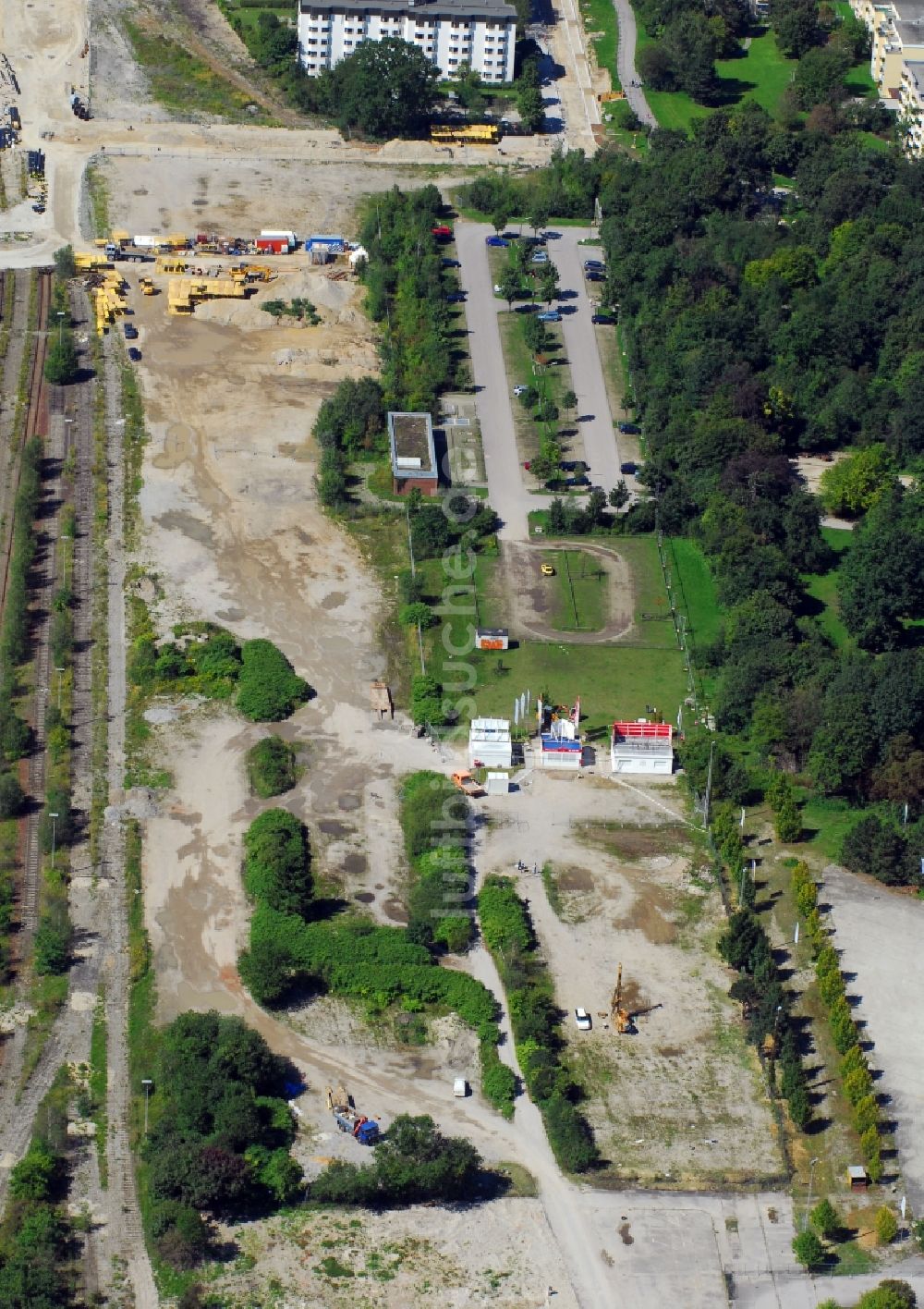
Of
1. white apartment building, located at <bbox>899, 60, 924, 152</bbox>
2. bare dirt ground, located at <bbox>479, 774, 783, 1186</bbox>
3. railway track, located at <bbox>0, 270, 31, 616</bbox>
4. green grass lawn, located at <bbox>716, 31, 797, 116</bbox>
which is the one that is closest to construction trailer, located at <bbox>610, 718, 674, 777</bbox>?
bare dirt ground, located at <bbox>479, 774, 783, 1186</bbox>

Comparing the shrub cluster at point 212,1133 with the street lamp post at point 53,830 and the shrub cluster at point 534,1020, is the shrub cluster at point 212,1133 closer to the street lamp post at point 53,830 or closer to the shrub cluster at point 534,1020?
the shrub cluster at point 534,1020

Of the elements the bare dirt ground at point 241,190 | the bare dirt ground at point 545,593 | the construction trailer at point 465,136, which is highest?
the construction trailer at point 465,136

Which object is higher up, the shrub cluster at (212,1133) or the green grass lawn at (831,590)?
the green grass lawn at (831,590)

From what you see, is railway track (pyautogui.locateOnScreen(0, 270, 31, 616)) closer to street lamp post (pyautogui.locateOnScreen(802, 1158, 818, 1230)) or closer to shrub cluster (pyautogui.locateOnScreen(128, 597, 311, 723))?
shrub cluster (pyautogui.locateOnScreen(128, 597, 311, 723))

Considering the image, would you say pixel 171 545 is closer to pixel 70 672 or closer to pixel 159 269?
pixel 70 672

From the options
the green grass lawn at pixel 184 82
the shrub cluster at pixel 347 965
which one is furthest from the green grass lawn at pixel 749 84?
the shrub cluster at pixel 347 965

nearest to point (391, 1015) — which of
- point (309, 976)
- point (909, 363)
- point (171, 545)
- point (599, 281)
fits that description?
point (309, 976)
